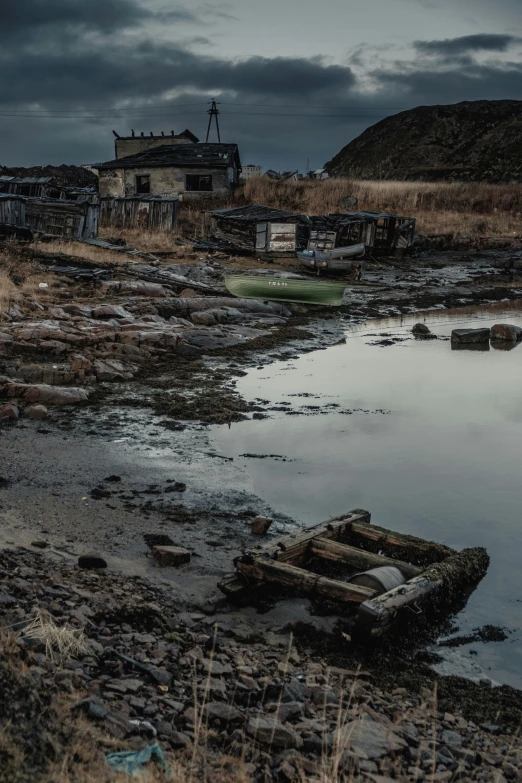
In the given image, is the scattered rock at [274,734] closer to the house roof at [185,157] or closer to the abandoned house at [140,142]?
the house roof at [185,157]

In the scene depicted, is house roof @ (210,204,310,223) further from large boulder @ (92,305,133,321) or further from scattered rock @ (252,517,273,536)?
scattered rock @ (252,517,273,536)

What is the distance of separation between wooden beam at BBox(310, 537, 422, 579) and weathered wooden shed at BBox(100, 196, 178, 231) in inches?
1253

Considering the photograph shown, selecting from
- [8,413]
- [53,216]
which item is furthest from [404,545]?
[53,216]

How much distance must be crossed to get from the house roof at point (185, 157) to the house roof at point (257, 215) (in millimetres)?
6596

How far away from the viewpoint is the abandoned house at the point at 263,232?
36.3 meters

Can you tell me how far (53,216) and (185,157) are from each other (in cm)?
1660

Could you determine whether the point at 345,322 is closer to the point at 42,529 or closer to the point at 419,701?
the point at 42,529

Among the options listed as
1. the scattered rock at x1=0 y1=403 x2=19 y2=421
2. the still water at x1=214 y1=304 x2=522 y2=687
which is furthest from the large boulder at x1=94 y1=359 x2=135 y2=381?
the scattered rock at x1=0 y1=403 x2=19 y2=421

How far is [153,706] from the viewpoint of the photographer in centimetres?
405

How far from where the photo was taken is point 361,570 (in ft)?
21.8

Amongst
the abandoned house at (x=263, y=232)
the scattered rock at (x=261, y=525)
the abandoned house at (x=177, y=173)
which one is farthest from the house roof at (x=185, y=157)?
the scattered rock at (x=261, y=525)

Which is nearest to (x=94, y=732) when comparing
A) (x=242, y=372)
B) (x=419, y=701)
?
(x=419, y=701)

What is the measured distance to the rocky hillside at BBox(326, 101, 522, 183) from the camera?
78.6 meters

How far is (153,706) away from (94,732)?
Answer: 20.0 inches
